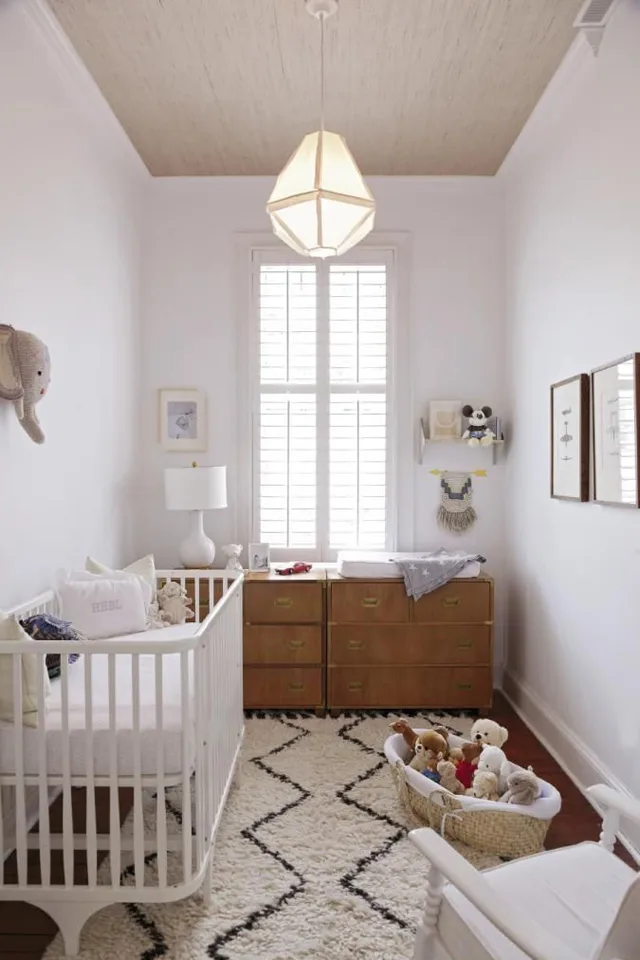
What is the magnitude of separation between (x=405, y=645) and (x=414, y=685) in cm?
21

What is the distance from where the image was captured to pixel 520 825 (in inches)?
87.0

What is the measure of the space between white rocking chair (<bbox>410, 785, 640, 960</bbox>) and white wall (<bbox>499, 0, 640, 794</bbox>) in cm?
89

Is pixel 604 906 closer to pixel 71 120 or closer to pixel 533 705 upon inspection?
pixel 533 705

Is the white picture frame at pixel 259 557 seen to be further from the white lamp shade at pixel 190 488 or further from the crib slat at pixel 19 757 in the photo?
the crib slat at pixel 19 757

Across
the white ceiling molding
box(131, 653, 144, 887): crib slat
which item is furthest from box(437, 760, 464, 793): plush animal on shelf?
the white ceiling molding

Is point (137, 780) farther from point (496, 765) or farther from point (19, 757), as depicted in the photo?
point (496, 765)

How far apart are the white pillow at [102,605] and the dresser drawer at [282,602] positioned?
829mm

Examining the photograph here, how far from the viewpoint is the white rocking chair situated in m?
1.09

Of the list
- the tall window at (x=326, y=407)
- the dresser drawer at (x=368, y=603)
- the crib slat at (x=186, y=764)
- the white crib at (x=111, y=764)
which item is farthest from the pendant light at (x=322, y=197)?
the dresser drawer at (x=368, y=603)

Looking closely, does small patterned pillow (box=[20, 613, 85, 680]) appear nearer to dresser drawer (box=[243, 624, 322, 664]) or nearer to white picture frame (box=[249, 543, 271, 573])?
dresser drawer (box=[243, 624, 322, 664])

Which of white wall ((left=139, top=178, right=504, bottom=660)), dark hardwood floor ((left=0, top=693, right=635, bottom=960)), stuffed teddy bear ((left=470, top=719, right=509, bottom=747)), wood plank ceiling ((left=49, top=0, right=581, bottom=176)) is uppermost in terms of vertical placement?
wood plank ceiling ((left=49, top=0, right=581, bottom=176))

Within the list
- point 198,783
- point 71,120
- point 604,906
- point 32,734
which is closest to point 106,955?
point 198,783

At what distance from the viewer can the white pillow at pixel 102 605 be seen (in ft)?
8.48

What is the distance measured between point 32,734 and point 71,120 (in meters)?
2.44
